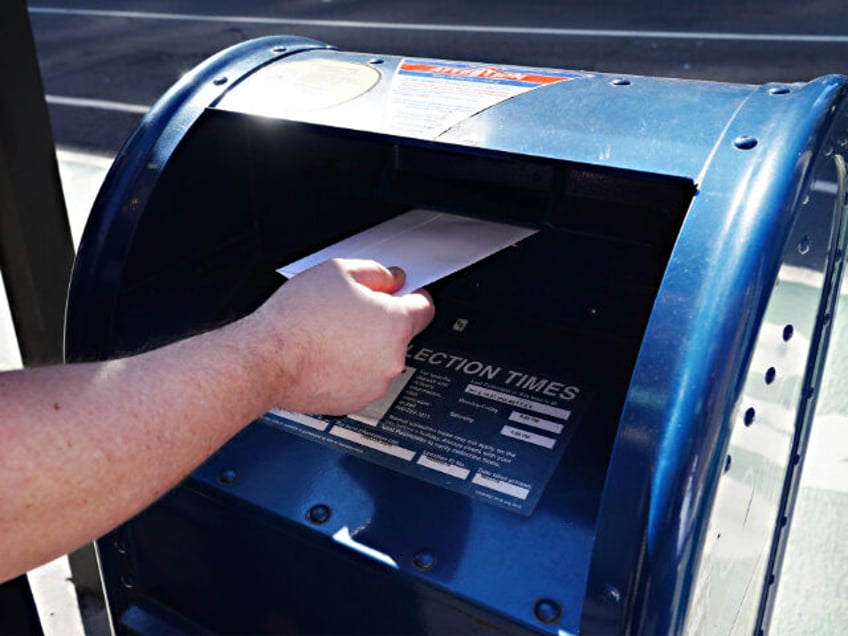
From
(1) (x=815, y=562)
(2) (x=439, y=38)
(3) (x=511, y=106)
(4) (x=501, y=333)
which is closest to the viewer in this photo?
(3) (x=511, y=106)

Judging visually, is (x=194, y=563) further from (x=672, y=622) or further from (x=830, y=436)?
(x=830, y=436)

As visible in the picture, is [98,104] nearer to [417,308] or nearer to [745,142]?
[417,308]

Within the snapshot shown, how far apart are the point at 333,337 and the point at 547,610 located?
42cm

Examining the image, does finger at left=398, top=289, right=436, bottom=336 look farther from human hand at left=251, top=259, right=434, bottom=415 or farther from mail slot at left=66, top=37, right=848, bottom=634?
mail slot at left=66, top=37, right=848, bottom=634

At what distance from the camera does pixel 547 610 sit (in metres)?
1.01

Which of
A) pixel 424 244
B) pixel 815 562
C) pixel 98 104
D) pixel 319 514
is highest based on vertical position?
pixel 424 244

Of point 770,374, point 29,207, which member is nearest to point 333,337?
point 770,374

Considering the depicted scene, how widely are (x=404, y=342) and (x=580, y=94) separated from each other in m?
0.47

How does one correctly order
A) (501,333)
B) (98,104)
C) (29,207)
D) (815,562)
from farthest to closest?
1. (98,104)
2. (815,562)
3. (29,207)
4. (501,333)

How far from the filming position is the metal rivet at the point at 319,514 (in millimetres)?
1147

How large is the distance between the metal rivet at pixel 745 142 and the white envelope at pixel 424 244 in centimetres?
37

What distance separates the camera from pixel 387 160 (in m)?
1.44

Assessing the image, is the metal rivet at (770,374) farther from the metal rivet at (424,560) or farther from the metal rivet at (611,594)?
the metal rivet at (424,560)

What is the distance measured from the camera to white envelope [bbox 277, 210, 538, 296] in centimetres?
118
